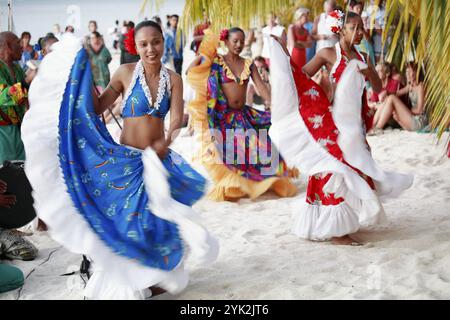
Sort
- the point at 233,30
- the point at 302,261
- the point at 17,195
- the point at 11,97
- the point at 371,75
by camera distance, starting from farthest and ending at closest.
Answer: the point at 233,30 < the point at 11,97 < the point at 371,75 < the point at 302,261 < the point at 17,195

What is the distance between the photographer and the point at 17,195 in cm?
392

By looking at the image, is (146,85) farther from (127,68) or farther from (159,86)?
(127,68)

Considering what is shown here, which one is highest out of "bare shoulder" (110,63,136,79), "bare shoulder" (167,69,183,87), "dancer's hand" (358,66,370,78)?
"bare shoulder" (110,63,136,79)

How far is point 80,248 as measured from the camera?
3.22m

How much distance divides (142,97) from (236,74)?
2.62 meters

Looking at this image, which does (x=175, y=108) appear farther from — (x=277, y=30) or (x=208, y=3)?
(x=277, y=30)

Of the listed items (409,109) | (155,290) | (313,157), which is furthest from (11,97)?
(409,109)

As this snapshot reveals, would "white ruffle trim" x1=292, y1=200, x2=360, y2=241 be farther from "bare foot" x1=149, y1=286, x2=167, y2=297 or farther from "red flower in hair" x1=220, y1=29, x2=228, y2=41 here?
"red flower in hair" x1=220, y1=29, x2=228, y2=41

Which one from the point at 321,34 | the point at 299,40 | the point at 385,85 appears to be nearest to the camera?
the point at 385,85

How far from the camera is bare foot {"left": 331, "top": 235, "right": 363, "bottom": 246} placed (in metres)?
4.46

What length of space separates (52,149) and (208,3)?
2.15 m

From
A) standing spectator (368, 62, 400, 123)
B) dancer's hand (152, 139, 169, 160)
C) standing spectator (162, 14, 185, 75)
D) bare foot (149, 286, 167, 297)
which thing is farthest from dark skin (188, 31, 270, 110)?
standing spectator (162, 14, 185, 75)

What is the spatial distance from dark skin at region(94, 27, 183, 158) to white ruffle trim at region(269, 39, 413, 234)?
1.11 m

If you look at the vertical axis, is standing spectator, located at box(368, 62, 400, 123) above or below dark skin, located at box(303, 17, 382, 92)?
below
